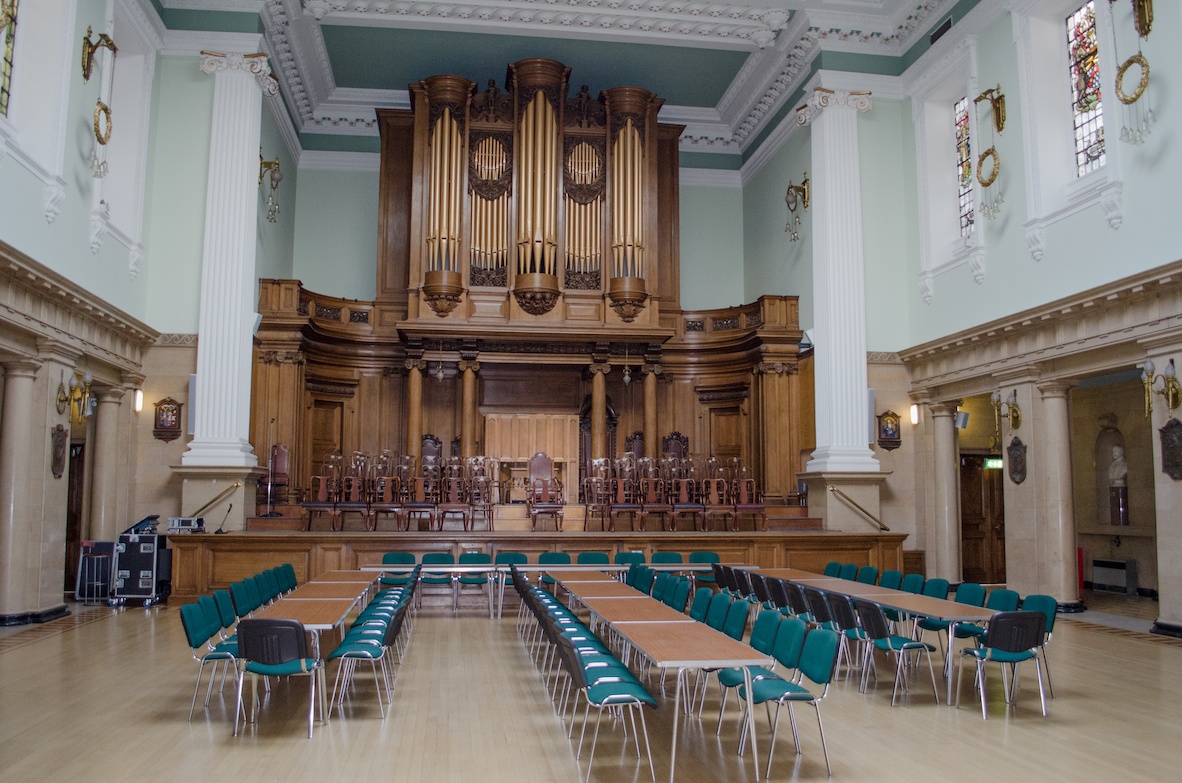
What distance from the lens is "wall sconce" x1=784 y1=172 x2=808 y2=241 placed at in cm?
1703

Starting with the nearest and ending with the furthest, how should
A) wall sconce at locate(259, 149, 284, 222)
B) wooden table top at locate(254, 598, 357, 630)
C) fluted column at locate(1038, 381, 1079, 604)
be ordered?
wooden table top at locate(254, 598, 357, 630) < fluted column at locate(1038, 381, 1079, 604) < wall sconce at locate(259, 149, 284, 222)

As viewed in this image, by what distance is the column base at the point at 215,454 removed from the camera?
1419 centimetres

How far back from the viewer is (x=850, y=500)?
15203mm

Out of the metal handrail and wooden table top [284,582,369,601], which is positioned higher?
the metal handrail

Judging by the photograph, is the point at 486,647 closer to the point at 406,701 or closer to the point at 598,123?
the point at 406,701

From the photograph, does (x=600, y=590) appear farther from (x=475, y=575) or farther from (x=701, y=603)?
(x=475, y=575)

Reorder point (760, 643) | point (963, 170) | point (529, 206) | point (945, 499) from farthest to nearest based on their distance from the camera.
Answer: point (529, 206)
point (963, 170)
point (945, 499)
point (760, 643)

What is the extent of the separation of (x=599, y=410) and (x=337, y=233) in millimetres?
7070

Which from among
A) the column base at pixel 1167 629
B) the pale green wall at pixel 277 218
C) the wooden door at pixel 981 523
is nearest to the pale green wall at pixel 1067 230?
the wooden door at pixel 981 523

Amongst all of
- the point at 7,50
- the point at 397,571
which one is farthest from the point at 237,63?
the point at 397,571

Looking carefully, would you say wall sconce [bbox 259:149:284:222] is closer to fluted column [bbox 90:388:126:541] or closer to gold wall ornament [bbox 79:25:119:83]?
gold wall ornament [bbox 79:25:119:83]

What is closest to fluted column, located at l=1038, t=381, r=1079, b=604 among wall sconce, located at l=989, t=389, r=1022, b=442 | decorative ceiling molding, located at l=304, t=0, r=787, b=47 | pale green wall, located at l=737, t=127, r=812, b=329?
wall sconce, located at l=989, t=389, r=1022, b=442

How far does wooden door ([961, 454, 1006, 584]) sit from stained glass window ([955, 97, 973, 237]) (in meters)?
4.71

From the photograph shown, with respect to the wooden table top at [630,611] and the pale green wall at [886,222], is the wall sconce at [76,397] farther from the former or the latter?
the pale green wall at [886,222]
